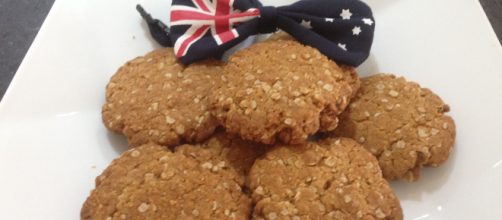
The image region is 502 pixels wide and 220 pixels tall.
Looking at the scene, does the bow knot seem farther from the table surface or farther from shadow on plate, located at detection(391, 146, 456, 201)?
the table surface

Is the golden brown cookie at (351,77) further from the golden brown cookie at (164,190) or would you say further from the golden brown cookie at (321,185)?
the golden brown cookie at (164,190)

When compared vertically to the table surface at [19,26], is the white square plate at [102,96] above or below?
above

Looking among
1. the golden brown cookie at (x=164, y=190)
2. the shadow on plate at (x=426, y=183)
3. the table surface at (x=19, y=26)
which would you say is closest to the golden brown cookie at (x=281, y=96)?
the golden brown cookie at (x=164, y=190)

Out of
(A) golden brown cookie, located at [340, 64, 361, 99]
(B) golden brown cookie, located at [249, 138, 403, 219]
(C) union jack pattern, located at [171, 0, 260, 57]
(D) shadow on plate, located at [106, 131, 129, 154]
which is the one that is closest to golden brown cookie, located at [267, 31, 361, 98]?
(A) golden brown cookie, located at [340, 64, 361, 99]

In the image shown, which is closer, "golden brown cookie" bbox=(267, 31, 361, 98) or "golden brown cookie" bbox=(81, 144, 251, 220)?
"golden brown cookie" bbox=(81, 144, 251, 220)

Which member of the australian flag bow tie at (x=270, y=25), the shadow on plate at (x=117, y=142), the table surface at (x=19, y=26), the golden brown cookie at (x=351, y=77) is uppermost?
the australian flag bow tie at (x=270, y=25)

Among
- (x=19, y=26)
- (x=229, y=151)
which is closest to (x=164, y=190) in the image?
(x=229, y=151)

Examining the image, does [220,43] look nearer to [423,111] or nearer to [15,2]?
[423,111]
